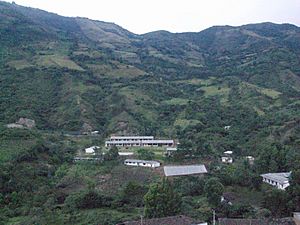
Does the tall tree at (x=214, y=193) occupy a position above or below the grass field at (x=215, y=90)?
below

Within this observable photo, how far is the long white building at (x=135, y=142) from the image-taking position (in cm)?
4581

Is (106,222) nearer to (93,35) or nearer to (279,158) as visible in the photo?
(279,158)

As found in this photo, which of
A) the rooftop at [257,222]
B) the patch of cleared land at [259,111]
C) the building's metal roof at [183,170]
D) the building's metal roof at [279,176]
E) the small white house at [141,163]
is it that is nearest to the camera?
the rooftop at [257,222]

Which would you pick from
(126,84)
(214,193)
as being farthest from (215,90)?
(214,193)

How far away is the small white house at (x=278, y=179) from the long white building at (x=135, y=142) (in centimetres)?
1447

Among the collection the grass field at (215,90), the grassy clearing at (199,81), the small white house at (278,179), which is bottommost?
the small white house at (278,179)

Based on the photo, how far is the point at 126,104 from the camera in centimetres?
5653

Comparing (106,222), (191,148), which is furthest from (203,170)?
(106,222)

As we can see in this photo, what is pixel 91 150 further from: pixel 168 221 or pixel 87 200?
pixel 168 221

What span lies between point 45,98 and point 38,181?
24855 millimetres

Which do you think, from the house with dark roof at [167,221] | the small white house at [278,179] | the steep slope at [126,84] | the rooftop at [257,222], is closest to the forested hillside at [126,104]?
the steep slope at [126,84]

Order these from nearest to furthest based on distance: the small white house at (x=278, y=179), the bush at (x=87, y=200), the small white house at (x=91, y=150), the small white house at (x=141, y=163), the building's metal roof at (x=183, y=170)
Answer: the bush at (x=87, y=200), the small white house at (x=278, y=179), the building's metal roof at (x=183, y=170), the small white house at (x=141, y=163), the small white house at (x=91, y=150)

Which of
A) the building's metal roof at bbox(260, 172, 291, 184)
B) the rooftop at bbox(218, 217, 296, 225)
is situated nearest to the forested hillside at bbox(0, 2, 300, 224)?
the building's metal roof at bbox(260, 172, 291, 184)

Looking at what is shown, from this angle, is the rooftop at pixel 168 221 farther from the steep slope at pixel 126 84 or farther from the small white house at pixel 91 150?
the steep slope at pixel 126 84
